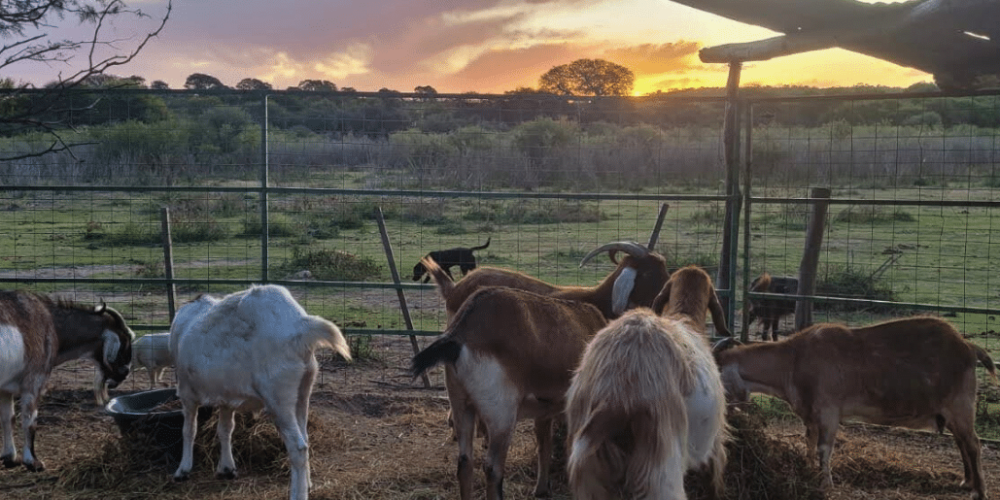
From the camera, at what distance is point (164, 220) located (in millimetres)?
9961

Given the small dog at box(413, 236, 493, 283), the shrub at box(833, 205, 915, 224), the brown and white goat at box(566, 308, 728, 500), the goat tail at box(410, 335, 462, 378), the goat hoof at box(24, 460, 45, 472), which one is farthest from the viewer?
the shrub at box(833, 205, 915, 224)

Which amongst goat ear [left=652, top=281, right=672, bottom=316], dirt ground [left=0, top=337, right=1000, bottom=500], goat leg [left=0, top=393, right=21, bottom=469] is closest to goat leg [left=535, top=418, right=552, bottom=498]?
dirt ground [left=0, top=337, right=1000, bottom=500]

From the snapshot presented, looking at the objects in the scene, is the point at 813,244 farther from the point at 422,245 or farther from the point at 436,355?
the point at 422,245

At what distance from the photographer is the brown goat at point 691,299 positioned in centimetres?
657

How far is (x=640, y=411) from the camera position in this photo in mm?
4125

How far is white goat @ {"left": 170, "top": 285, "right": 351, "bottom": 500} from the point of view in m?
5.85

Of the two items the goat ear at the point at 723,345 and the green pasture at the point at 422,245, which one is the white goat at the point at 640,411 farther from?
the green pasture at the point at 422,245

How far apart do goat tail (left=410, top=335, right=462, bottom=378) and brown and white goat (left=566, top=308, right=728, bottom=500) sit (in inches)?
34.5

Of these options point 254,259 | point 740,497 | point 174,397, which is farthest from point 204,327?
point 254,259

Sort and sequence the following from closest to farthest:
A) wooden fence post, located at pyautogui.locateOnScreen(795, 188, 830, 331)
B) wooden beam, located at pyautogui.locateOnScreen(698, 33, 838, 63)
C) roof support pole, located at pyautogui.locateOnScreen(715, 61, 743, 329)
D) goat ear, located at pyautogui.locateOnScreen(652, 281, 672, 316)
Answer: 1. goat ear, located at pyautogui.locateOnScreen(652, 281, 672, 316)
2. wooden beam, located at pyautogui.locateOnScreen(698, 33, 838, 63)
3. roof support pole, located at pyautogui.locateOnScreen(715, 61, 743, 329)
4. wooden fence post, located at pyautogui.locateOnScreen(795, 188, 830, 331)

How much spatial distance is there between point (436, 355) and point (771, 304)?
7800mm

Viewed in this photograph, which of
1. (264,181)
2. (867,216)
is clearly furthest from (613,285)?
(867,216)

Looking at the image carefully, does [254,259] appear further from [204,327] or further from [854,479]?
[854,479]

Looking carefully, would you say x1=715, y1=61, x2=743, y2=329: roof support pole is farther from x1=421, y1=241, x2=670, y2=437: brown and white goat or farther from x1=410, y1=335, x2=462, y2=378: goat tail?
x1=410, y1=335, x2=462, y2=378: goat tail
